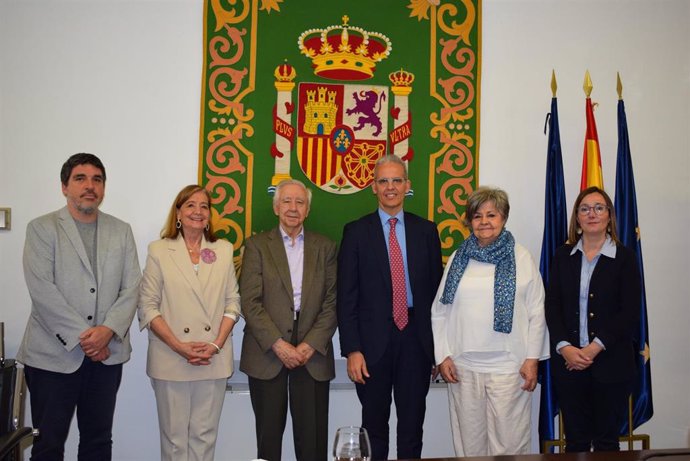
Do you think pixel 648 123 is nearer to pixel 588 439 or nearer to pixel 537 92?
pixel 537 92

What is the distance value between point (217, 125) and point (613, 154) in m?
2.64

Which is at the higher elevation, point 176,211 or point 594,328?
point 176,211

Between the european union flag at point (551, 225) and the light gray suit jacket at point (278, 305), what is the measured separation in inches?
51.7

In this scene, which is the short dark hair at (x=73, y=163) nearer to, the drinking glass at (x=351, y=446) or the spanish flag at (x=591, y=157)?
the drinking glass at (x=351, y=446)

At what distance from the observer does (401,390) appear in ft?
10.1

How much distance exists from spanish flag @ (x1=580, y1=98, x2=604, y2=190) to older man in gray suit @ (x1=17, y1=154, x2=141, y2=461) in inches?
106

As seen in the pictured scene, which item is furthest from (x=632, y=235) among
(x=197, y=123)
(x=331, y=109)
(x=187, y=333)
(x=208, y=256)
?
(x=197, y=123)

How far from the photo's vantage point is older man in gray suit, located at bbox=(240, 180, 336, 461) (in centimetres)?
309

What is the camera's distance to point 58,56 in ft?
12.2

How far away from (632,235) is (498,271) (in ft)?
3.97

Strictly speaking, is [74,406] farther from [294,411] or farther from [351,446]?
[351,446]

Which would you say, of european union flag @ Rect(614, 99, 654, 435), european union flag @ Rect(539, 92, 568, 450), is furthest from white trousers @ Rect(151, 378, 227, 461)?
european union flag @ Rect(614, 99, 654, 435)

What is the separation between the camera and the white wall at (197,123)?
12.1 feet

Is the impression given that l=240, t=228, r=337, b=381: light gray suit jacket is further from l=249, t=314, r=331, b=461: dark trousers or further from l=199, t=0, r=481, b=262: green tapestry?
l=199, t=0, r=481, b=262: green tapestry
